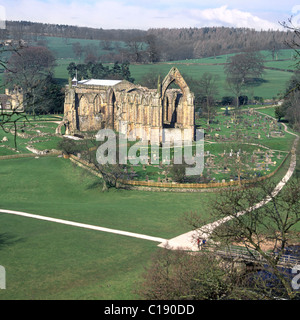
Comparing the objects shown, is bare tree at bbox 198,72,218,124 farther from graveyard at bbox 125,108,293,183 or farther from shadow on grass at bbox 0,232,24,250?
shadow on grass at bbox 0,232,24,250

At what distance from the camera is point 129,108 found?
74.2 meters

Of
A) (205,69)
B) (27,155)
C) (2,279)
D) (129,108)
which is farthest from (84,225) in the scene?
(205,69)

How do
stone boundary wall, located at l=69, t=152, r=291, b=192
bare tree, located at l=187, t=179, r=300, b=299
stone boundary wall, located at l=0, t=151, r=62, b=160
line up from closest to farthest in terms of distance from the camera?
bare tree, located at l=187, t=179, r=300, b=299 < stone boundary wall, located at l=69, t=152, r=291, b=192 < stone boundary wall, located at l=0, t=151, r=62, b=160

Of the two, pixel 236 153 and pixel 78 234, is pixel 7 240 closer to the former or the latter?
pixel 78 234

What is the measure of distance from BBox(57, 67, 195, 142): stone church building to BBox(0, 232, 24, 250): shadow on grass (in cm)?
Result: 3815

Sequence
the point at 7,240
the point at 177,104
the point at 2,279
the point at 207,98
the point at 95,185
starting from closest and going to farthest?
the point at 2,279, the point at 7,240, the point at 95,185, the point at 177,104, the point at 207,98

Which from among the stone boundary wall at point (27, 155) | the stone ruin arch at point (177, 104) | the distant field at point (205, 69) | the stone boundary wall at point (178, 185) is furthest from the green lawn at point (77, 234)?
the distant field at point (205, 69)

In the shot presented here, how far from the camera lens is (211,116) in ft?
287

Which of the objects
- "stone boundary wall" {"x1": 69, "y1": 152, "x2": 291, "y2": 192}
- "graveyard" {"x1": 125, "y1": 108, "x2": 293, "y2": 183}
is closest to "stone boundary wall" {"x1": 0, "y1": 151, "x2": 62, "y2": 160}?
"graveyard" {"x1": 125, "y1": 108, "x2": 293, "y2": 183}

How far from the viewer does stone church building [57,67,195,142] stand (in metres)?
67.1

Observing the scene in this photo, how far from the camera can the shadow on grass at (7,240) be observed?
28906 millimetres

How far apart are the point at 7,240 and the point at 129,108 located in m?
46.7
